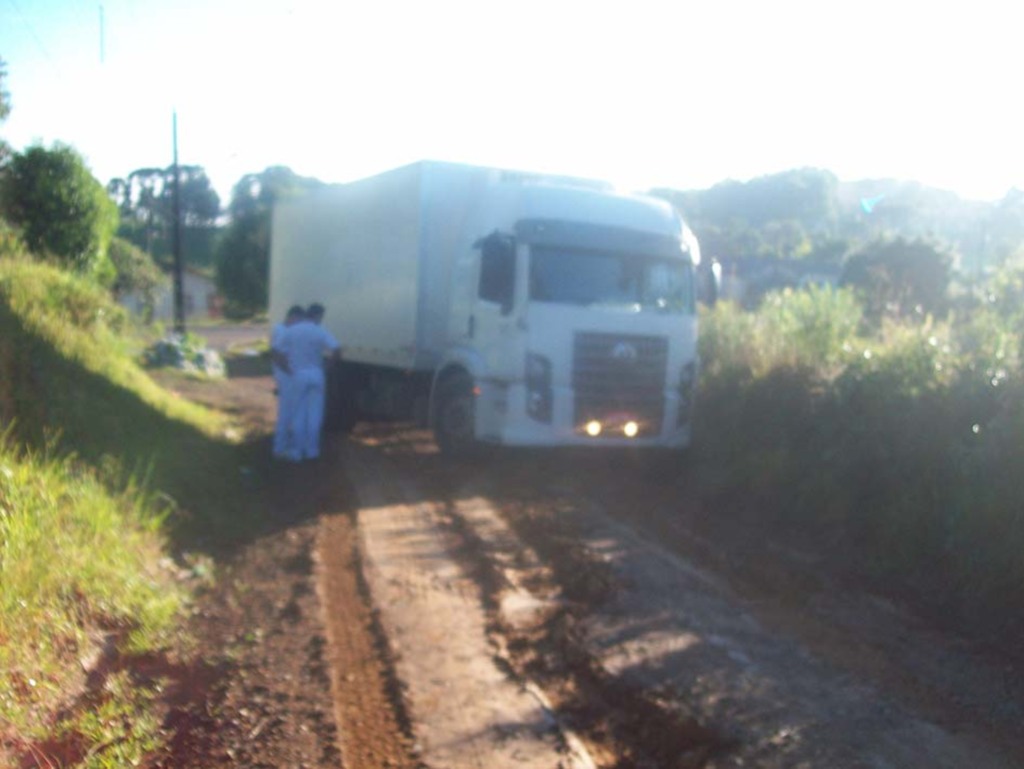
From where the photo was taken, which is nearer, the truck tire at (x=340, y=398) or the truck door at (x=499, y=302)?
the truck door at (x=499, y=302)

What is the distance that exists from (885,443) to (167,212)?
95.5 feet

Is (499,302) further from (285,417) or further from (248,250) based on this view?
(248,250)

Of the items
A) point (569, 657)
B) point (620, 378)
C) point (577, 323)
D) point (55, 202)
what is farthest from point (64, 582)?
point (55, 202)

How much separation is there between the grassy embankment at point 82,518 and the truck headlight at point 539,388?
314 centimetres

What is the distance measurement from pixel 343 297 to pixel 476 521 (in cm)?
683

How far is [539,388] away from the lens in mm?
10805

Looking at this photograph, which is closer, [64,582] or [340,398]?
[64,582]

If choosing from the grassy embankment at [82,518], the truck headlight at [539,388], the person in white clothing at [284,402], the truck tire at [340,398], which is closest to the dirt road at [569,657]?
the grassy embankment at [82,518]

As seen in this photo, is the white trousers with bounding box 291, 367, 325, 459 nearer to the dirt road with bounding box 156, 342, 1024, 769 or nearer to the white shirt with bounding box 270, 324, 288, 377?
the white shirt with bounding box 270, 324, 288, 377

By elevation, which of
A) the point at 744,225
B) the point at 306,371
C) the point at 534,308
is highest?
the point at 744,225

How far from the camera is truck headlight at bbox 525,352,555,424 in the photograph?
10742 millimetres

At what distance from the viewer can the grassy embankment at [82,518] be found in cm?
448

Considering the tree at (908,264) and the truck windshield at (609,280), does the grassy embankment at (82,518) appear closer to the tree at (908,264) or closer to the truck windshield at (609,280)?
the truck windshield at (609,280)

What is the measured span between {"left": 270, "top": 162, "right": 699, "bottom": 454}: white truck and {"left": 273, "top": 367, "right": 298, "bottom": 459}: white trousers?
4.98 feet
